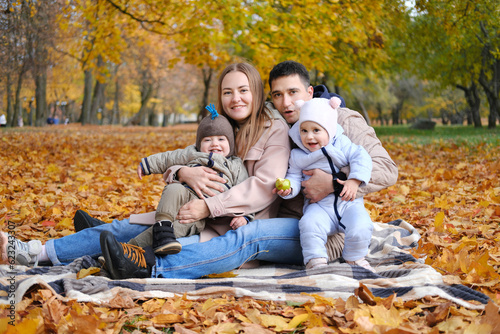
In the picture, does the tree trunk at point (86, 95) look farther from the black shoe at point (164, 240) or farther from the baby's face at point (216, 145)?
the black shoe at point (164, 240)

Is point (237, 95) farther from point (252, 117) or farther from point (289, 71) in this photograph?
point (289, 71)

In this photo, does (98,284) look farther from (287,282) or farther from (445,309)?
(445,309)

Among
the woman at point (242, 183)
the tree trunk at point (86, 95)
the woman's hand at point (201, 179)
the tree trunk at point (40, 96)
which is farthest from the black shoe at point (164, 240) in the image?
the tree trunk at point (86, 95)

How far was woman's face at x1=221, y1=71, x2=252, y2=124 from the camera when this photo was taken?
126 inches

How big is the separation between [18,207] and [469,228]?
14.5 ft

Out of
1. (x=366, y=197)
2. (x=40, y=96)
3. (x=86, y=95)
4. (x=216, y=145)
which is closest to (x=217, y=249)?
(x=216, y=145)

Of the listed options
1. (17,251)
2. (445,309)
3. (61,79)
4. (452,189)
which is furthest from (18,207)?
(61,79)

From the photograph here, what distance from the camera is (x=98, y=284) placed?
2400 millimetres

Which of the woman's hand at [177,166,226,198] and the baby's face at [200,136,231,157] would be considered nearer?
the woman's hand at [177,166,226,198]

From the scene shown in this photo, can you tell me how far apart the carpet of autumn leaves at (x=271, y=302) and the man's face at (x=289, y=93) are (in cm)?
141

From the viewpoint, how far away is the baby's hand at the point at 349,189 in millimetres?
2830

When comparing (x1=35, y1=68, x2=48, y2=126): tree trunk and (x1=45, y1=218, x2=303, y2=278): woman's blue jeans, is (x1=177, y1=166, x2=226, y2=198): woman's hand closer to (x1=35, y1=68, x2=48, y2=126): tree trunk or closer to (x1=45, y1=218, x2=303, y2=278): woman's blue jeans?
(x1=45, y1=218, x2=303, y2=278): woman's blue jeans

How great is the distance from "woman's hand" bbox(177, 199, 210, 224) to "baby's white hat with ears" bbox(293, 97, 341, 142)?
881mm

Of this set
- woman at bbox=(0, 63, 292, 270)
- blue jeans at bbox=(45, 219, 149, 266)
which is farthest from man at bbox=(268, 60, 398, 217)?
blue jeans at bbox=(45, 219, 149, 266)
